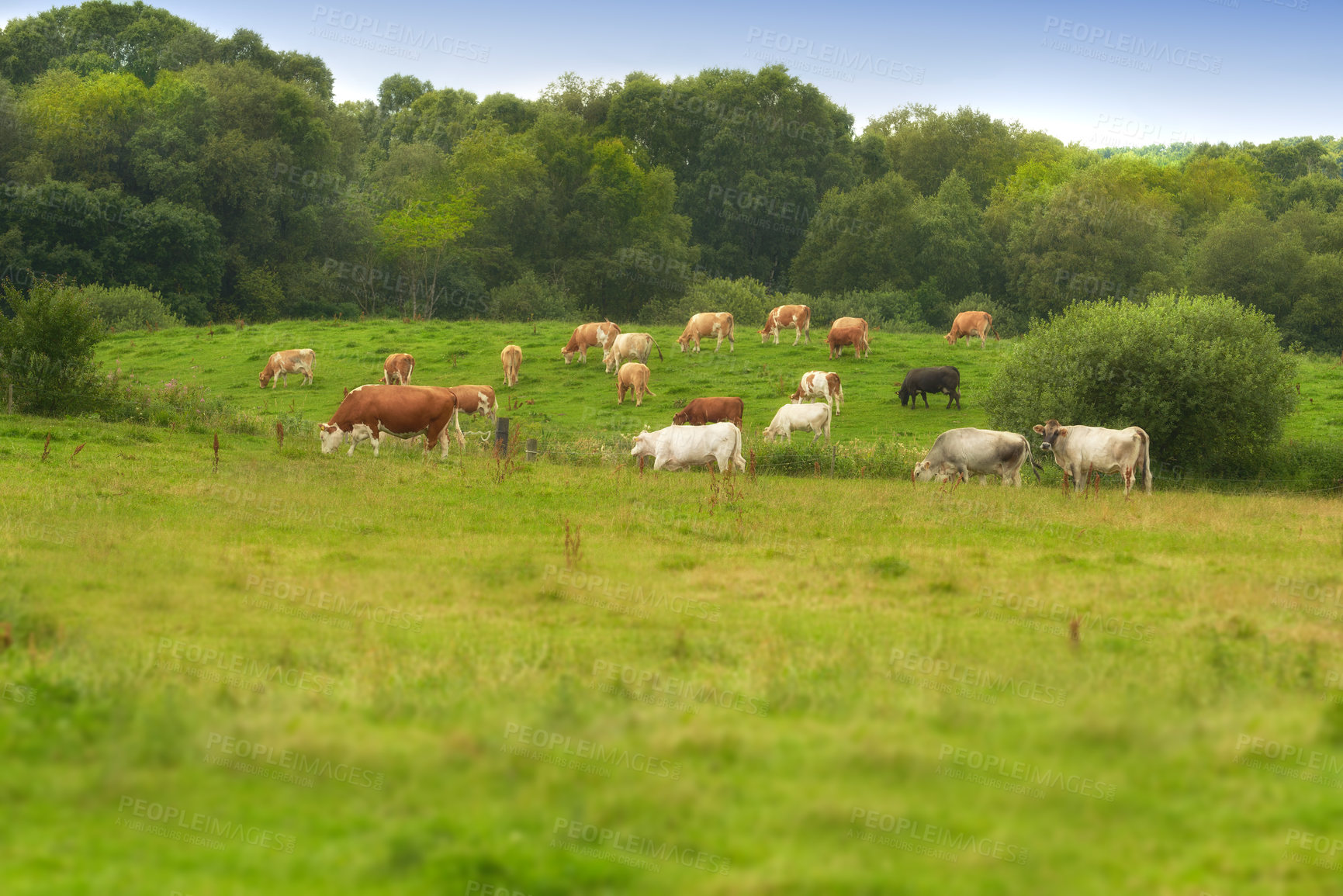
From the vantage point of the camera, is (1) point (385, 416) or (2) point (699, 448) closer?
(2) point (699, 448)

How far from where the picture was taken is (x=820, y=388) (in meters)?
30.6

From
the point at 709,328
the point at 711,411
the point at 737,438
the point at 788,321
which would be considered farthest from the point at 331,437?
the point at 788,321

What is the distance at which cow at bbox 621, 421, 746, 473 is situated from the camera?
22562 mm

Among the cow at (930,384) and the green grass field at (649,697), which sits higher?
the cow at (930,384)

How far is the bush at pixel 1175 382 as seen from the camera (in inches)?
971

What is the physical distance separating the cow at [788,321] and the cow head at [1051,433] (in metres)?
16.8

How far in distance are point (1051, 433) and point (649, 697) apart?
1800 cm

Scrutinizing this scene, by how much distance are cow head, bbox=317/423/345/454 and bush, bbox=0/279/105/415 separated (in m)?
5.24

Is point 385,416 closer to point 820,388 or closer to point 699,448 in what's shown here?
point 699,448

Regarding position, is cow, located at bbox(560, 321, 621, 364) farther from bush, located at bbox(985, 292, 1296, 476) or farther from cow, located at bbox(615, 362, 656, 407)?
bush, located at bbox(985, 292, 1296, 476)

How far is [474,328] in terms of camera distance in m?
42.2

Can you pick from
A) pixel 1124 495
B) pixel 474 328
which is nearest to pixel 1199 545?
pixel 1124 495

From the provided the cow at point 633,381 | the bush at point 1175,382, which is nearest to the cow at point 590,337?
the cow at point 633,381

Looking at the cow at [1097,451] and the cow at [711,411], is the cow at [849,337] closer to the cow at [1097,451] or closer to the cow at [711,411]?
the cow at [711,411]
